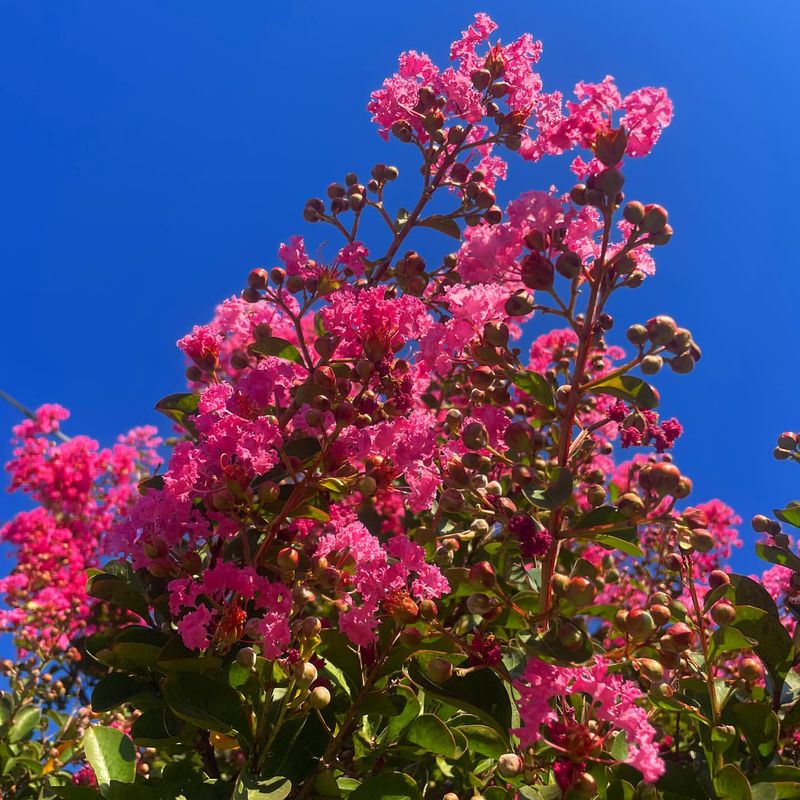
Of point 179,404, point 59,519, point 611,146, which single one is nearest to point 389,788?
point 179,404

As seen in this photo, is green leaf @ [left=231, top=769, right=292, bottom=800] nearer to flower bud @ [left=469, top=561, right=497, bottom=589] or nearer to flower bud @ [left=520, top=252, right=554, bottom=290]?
flower bud @ [left=469, top=561, right=497, bottom=589]

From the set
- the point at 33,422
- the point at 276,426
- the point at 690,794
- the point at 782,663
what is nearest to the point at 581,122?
the point at 276,426

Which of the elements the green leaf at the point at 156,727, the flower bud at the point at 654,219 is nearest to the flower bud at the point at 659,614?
the flower bud at the point at 654,219

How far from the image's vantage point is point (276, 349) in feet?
5.10

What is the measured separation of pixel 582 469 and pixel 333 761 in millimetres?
838

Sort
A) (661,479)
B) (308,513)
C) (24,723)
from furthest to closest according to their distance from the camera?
(24,723), (308,513), (661,479)

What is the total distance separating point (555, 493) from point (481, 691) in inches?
16.6

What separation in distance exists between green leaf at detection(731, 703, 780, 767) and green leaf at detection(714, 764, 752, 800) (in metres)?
0.22

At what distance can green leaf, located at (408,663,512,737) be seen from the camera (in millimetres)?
1246

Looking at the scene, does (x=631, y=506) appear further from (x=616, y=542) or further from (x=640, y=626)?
(x=640, y=626)

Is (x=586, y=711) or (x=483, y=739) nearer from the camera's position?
(x=586, y=711)

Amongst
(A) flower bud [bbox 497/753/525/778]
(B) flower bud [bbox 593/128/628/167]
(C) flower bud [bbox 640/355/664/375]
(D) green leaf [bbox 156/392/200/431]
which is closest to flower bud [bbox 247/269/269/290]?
(D) green leaf [bbox 156/392/200/431]

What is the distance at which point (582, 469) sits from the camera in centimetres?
163

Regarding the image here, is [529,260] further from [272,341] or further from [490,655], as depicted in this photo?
[490,655]
